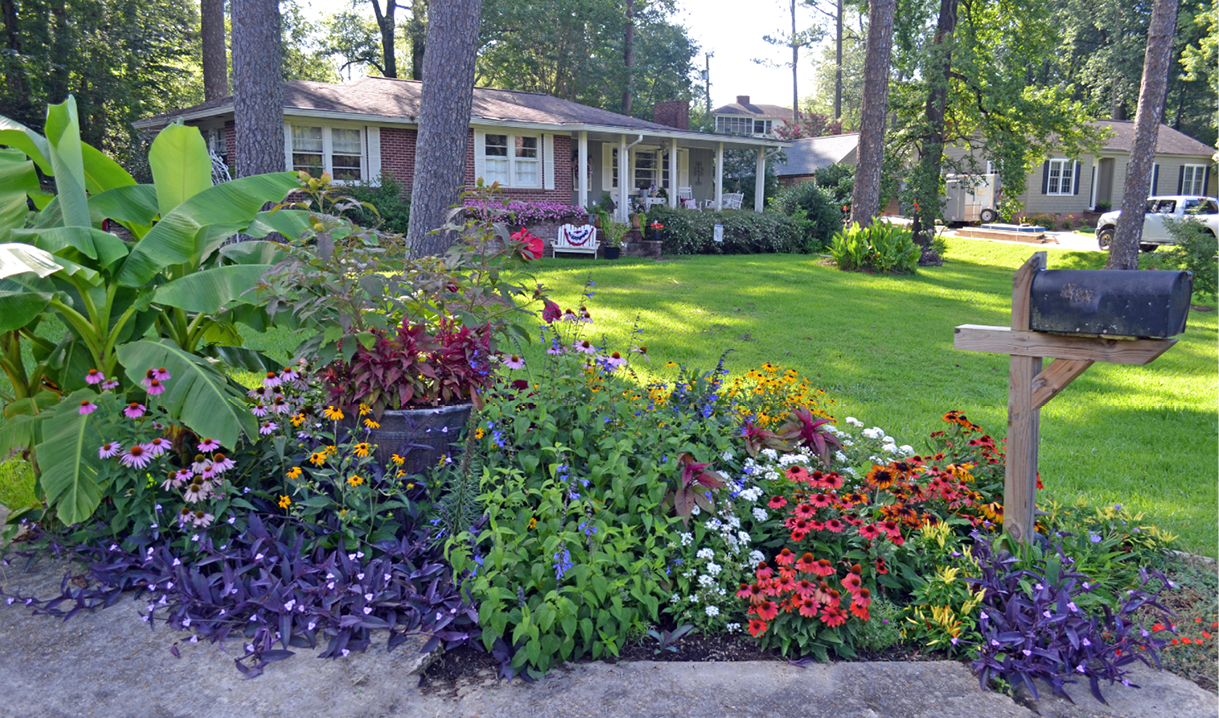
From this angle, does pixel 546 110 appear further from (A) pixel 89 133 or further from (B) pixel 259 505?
(B) pixel 259 505

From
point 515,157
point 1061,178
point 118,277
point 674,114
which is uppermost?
point 674,114

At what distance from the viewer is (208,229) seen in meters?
4.13

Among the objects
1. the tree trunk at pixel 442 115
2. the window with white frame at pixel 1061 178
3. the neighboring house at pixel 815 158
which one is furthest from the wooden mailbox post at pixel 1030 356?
the window with white frame at pixel 1061 178

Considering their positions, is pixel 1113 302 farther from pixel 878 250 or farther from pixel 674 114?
pixel 674 114

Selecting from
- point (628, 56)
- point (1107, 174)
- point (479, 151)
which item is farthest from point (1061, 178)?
point (479, 151)

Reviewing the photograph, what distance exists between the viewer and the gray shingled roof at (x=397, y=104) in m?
18.5

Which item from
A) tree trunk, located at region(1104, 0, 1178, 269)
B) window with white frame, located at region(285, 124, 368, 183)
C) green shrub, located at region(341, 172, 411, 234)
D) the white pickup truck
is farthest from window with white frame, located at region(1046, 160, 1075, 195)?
window with white frame, located at region(285, 124, 368, 183)

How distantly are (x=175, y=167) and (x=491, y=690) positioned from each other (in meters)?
3.28

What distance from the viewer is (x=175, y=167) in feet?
13.8

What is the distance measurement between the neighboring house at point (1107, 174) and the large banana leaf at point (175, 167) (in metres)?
34.5

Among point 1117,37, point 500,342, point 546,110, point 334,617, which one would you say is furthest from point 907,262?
point 1117,37

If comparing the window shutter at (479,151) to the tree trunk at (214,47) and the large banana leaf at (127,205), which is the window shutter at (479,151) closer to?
the tree trunk at (214,47)

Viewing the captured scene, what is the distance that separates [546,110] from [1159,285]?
21.0m

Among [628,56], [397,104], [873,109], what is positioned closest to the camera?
[873,109]
